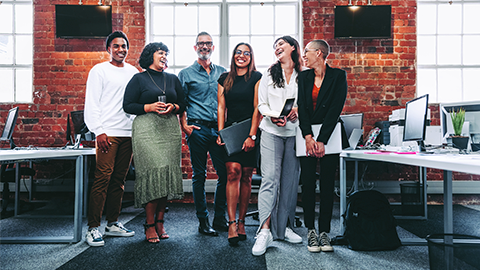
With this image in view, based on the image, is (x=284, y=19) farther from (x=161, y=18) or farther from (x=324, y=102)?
(x=324, y=102)

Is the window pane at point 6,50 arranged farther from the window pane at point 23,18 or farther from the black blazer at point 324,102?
the black blazer at point 324,102

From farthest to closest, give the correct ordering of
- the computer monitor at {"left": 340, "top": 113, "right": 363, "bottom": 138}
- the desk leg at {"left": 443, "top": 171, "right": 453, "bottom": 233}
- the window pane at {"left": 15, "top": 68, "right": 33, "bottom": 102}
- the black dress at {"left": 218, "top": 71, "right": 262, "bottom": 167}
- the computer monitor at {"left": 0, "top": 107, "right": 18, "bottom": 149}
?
the window pane at {"left": 15, "top": 68, "right": 33, "bottom": 102} → the computer monitor at {"left": 0, "top": 107, "right": 18, "bottom": 149} → the computer monitor at {"left": 340, "top": 113, "right": 363, "bottom": 138} → the black dress at {"left": 218, "top": 71, "right": 262, "bottom": 167} → the desk leg at {"left": 443, "top": 171, "right": 453, "bottom": 233}

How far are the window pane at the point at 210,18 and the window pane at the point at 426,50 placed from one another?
9.75ft

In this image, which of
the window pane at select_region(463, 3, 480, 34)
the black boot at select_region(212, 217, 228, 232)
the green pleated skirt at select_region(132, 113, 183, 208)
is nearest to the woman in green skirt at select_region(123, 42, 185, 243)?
the green pleated skirt at select_region(132, 113, 183, 208)

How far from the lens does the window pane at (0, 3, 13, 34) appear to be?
455cm

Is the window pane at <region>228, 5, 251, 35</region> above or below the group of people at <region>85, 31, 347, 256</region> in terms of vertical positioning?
above

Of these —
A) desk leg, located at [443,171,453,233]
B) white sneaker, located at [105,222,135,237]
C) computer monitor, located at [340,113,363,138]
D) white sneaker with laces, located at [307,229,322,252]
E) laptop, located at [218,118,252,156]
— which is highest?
computer monitor, located at [340,113,363,138]

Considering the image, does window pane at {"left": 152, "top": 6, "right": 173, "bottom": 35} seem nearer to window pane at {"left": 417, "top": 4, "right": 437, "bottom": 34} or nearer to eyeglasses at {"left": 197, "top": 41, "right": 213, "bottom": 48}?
eyeglasses at {"left": 197, "top": 41, "right": 213, "bottom": 48}

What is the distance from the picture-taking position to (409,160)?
1.67m

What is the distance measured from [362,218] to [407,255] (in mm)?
364

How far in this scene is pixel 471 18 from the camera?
462 cm

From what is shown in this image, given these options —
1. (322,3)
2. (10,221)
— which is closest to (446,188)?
(322,3)

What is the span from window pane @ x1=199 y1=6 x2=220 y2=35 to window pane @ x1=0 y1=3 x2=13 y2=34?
2.76 m

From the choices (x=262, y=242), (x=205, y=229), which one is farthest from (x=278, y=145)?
(x=205, y=229)
